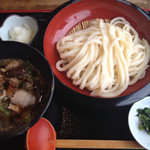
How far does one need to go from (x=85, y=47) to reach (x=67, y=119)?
850 millimetres

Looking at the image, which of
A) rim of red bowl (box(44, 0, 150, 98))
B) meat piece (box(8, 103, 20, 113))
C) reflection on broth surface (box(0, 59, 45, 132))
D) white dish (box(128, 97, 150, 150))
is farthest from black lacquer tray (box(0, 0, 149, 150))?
meat piece (box(8, 103, 20, 113))

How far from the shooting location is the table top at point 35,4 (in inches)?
108

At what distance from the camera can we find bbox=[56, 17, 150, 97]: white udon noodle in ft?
6.80

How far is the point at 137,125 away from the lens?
202 centimetres

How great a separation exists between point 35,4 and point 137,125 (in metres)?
2.20

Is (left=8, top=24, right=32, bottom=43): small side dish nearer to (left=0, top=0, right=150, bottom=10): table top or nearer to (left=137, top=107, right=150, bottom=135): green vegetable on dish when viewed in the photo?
(left=0, top=0, right=150, bottom=10): table top

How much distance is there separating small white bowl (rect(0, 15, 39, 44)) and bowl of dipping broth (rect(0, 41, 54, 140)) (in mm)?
610

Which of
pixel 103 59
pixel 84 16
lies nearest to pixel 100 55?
pixel 103 59

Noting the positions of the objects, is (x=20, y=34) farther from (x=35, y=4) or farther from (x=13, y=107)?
(x=13, y=107)

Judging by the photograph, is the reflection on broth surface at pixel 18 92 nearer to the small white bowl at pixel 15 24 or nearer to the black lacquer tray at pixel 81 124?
the black lacquer tray at pixel 81 124

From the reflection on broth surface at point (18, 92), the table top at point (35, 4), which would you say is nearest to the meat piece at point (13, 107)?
the reflection on broth surface at point (18, 92)

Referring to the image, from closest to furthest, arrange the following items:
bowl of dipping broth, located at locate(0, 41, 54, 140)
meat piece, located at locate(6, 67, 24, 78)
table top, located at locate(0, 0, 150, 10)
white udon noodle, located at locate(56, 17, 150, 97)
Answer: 1. bowl of dipping broth, located at locate(0, 41, 54, 140)
2. meat piece, located at locate(6, 67, 24, 78)
3. white udon noodle, located at locate(56, 17, 150, 97)
4. table top, located at locate(0, 0, 150, 10)

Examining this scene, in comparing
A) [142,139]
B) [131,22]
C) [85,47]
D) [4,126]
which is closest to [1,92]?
[4,126]

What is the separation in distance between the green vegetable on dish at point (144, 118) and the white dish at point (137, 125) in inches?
1.3
